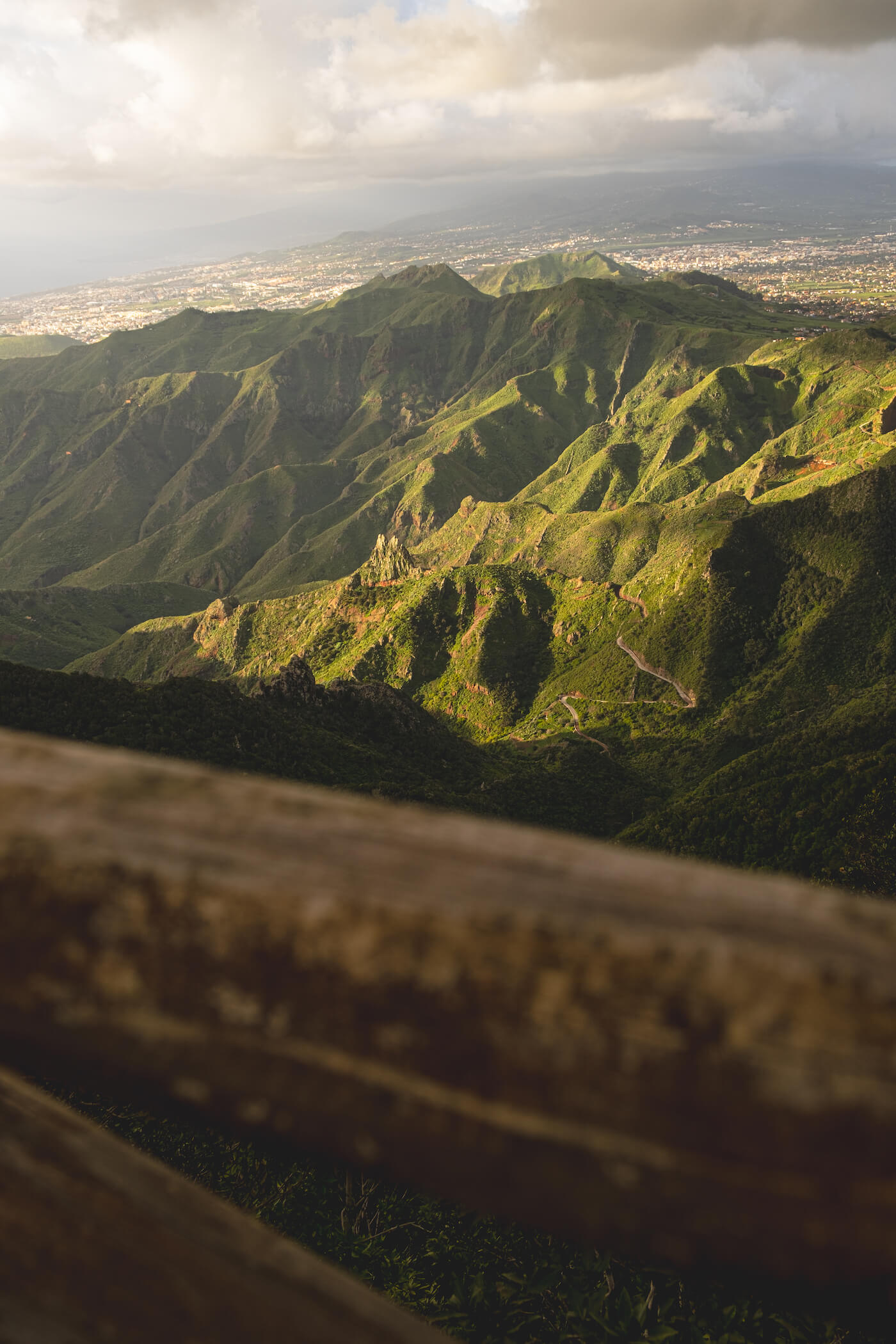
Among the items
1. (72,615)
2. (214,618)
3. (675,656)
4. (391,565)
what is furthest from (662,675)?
(72,615)

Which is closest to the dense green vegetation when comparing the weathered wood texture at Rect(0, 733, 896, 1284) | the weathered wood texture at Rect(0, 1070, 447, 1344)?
the weathered wood texture at Rect(0, 1070, 447, 1344)

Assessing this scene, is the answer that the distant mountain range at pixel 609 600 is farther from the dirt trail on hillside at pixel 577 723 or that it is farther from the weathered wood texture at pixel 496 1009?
the weathered wood texture at pixel 496 1009

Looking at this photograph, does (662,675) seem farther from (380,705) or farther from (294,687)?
(294,687)

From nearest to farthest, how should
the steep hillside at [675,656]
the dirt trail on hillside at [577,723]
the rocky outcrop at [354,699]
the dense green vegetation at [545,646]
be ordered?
the dense green vegetation at [545,646], the steep hillside at [675,656], the rocky outcrop at [354,699], the dirt trail on hillside at [577,723]

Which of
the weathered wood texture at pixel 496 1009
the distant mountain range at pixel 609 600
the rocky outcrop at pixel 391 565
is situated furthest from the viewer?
the rocky outcrop at pixel 391 565

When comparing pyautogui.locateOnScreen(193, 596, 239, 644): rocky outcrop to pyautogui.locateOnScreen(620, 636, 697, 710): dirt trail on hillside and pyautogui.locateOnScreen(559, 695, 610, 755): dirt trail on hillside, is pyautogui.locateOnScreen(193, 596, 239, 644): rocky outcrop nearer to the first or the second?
pyautogui.locateOnScreen(559, 695, 610, 755): dirt trail on hillside

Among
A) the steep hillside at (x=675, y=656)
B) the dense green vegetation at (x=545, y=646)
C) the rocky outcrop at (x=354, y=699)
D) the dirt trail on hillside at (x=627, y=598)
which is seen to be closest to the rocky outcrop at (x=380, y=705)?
the rocky outcrop at (x=354, y=699)
